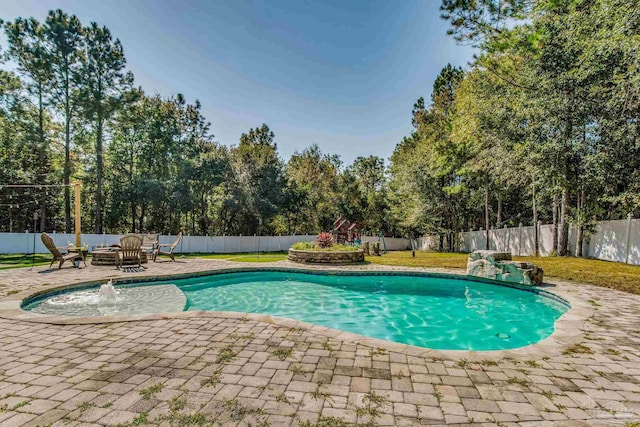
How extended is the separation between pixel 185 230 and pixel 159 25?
17.3 meters

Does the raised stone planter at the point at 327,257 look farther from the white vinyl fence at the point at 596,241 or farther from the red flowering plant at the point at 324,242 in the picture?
the white vinyl fence at the point at 596,241

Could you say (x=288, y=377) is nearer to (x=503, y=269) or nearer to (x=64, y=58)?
(x=503, y=269)

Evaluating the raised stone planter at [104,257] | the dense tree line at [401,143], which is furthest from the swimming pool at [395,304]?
the dense tree line at [401,143]

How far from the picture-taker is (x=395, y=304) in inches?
284

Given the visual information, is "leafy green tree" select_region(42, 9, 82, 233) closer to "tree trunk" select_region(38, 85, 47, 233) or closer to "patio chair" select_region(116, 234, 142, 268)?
"tree trunk" select_region(38, 85, 47, 233)

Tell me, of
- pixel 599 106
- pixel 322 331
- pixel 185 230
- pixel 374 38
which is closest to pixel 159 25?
pixel 374 38

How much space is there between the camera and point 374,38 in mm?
12070

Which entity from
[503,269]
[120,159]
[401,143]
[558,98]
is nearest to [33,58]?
[120,159]

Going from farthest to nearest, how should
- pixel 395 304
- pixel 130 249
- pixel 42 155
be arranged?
pixel 42 155 → pixel 130 249 → pixel 395 304

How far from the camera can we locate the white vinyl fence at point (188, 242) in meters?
14.5

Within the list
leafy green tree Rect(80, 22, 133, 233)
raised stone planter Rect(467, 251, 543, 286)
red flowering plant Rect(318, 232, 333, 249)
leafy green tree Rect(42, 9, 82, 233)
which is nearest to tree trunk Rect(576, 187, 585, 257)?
raised stone planter Rect(467, 251, 543, 286)

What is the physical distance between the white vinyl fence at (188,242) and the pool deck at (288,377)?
38.3ft

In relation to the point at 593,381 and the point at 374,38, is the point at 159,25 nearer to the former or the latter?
the point at 374,38

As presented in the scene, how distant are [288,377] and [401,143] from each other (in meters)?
30.2
